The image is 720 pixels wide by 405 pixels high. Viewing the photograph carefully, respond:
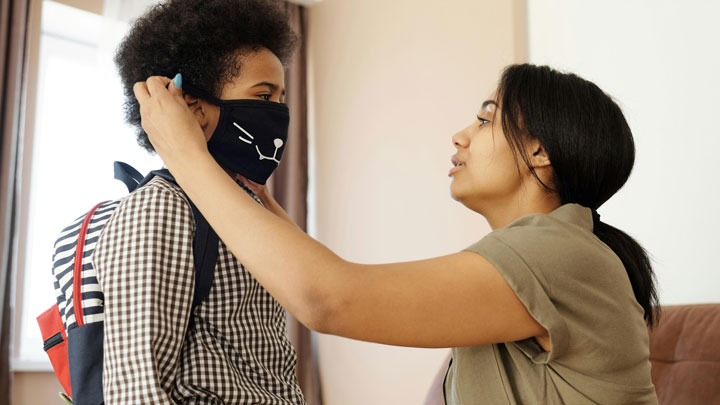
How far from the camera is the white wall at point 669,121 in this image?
7.34 ft

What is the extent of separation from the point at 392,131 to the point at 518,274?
2647 mm

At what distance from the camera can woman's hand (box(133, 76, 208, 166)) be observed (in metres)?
1.04

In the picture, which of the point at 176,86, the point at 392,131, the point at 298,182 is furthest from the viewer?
the point at 298,182

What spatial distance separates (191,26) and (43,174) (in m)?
2.66

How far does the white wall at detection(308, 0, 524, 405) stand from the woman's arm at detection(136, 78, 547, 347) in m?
1.96

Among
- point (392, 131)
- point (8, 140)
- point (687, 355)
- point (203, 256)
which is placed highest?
point (392, 131)

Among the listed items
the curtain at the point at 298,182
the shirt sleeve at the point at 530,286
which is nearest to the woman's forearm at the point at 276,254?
the shirt sleeve at the point at 530,286

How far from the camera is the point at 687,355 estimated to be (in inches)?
72.6

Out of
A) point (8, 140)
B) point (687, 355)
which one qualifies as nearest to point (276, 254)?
point (687, 355)

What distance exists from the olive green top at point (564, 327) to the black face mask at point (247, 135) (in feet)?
1.49

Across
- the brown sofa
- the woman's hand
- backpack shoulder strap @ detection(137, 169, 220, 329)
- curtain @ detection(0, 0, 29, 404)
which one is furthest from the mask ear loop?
curtain @ detection(0, 0, 29, 404)

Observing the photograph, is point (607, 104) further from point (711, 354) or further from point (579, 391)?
point (711, 354)

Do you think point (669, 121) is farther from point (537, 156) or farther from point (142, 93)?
point (142, 93)

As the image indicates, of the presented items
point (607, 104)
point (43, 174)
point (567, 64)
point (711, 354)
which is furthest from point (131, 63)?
point (43, 174)
